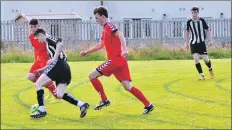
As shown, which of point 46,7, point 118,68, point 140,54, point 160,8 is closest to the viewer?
point 118,68

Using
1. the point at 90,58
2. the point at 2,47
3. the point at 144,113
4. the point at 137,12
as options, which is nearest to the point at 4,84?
the point at 144,113

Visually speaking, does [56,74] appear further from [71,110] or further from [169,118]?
[169,118]

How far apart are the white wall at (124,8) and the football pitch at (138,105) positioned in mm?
25231

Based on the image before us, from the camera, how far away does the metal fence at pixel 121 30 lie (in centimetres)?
3459

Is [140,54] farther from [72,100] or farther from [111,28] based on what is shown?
[72,100]

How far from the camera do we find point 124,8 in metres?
44.7

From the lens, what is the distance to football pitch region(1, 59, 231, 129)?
10.1 m

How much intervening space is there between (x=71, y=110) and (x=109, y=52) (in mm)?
1482

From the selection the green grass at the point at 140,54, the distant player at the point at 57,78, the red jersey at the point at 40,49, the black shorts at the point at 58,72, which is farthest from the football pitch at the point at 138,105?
the green grass at the point at 140,54

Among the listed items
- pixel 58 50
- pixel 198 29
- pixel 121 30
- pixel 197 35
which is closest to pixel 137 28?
pixel 121 30

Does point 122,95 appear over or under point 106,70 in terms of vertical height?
under

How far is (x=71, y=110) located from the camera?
11.7 meters

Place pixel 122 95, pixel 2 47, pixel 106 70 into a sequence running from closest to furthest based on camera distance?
pixel 106 70
pixel 122 95
pixel 2 47

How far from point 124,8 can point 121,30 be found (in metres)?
7.43
